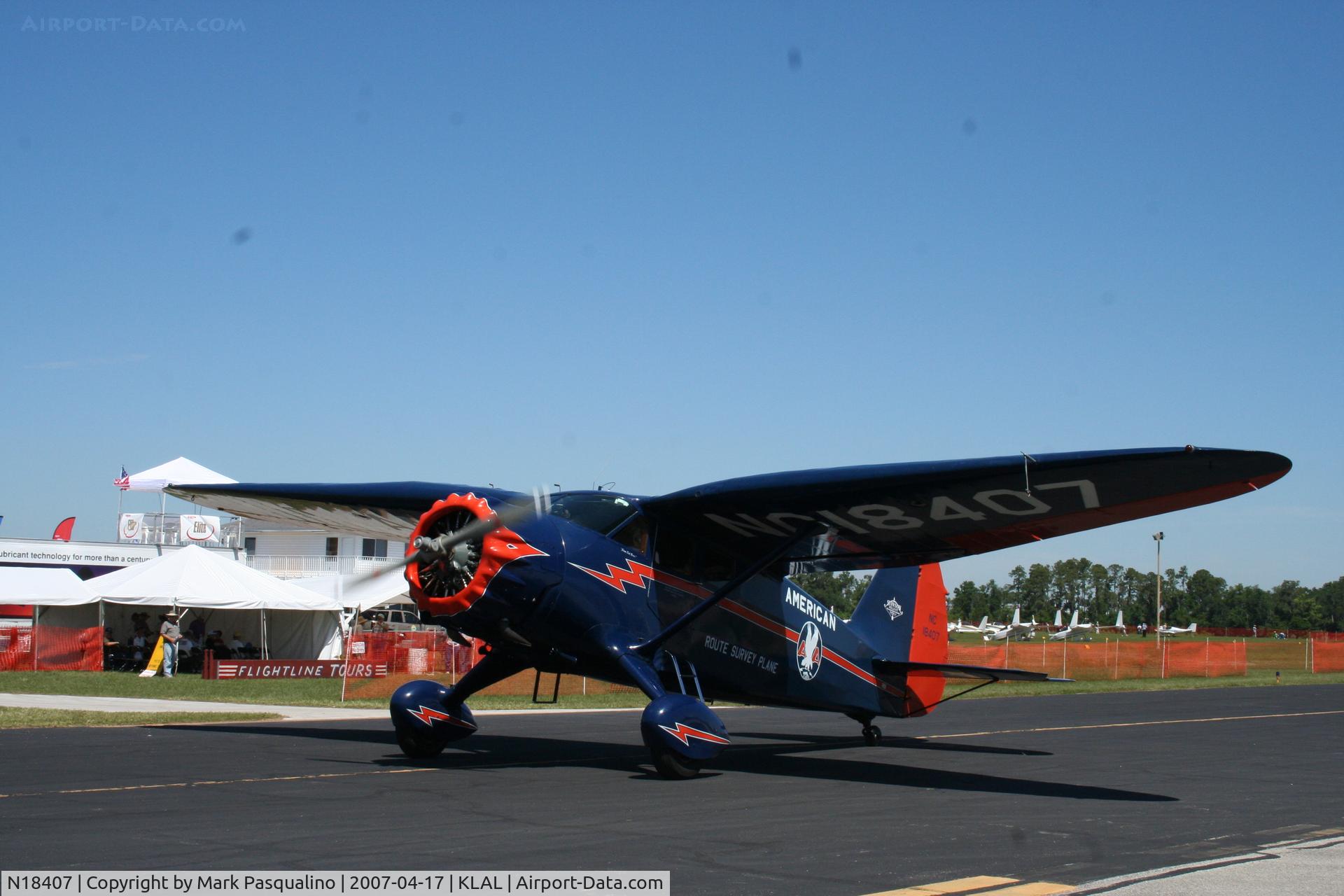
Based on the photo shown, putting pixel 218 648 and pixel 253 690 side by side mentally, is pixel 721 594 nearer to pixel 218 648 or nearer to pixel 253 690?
pixel 253 690

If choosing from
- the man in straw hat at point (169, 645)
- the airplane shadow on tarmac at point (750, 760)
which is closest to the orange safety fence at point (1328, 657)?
→ the airplane shadow on tarmac at point (750, 760)

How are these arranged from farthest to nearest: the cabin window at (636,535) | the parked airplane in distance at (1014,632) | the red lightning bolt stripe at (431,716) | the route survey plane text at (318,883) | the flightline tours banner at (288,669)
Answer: the parked airplane in distance at (1014,632) → the flightline tours banner at (288,669) → the red lightning bolt stripe at (431,716) → the cabin window at (636,535) → the route survey plane text at (318,883)

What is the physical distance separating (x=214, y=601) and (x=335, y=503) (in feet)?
63.9

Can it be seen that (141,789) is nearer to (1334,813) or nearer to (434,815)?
(434,815)

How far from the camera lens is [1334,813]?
10656 mm

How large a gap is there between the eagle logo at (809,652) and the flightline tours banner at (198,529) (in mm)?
57474

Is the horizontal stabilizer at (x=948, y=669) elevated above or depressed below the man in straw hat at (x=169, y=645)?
above

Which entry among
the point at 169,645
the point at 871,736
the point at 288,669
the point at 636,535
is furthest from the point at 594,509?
the point at 169,645

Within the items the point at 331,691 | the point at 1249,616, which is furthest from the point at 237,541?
the point at 1249,616

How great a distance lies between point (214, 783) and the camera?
11102mm

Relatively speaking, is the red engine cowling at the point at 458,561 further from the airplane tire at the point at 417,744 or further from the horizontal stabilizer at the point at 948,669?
the horizontal stabilizer at the point at 948,669

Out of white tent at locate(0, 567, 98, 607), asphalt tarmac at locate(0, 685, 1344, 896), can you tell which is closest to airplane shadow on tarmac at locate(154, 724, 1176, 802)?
asphalt tarmac at locate(0, 685, 1344, 896)

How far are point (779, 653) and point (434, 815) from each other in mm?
6504

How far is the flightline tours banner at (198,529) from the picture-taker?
66625 millimetres
